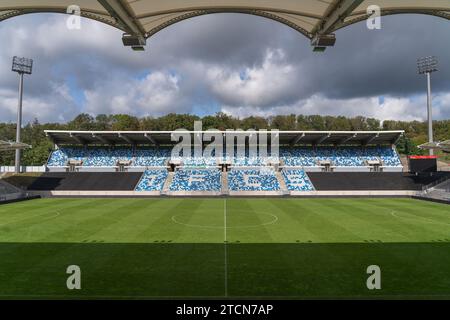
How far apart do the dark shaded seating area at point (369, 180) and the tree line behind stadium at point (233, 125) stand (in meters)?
56.5

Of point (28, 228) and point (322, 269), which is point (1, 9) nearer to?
point (322, 269)

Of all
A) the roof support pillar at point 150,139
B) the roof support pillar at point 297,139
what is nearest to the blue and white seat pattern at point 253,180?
the roof support pillar at point 297,139

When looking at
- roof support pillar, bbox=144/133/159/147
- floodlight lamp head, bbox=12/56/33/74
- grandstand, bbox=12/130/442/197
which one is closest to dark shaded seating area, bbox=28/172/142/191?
grandstand, bbox=12/130/442/197

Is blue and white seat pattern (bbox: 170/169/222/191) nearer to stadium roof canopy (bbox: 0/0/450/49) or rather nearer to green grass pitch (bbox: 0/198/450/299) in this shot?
green grass pitch (bbox: 0/198/450/299)

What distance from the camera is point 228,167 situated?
48250 millimetres

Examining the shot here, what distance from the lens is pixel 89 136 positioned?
4922cm

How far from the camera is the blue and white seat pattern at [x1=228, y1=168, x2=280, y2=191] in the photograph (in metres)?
41.8

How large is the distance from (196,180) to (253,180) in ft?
26.8

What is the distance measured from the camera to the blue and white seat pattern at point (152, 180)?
42281 millimetres

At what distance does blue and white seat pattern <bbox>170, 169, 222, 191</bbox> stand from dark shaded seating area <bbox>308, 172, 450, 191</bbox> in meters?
13.8

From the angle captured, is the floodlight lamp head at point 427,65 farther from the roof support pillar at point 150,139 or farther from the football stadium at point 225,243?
the roof support pillar at point 150,139

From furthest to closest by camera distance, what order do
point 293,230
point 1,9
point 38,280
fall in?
1. point 293,230
2. point 38,280
3. point 1,9
